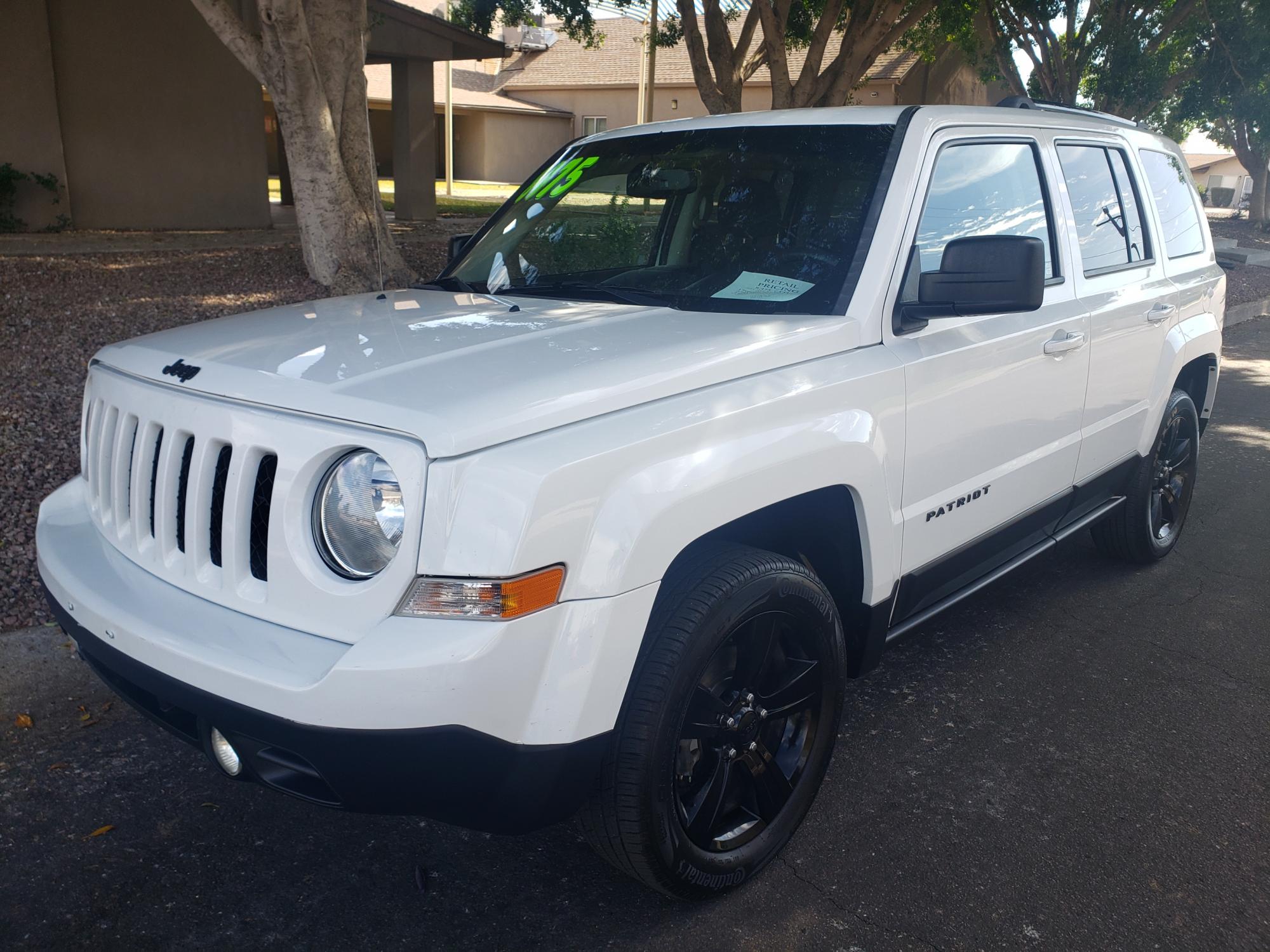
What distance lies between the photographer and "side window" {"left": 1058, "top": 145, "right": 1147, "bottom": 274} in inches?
161

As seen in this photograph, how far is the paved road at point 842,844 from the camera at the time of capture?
2656mm

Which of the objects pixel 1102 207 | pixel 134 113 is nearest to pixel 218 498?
pixel 1102 207

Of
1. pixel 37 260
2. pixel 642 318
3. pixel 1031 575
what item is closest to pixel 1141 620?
pixel 1031 575

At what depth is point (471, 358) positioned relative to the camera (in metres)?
2.60

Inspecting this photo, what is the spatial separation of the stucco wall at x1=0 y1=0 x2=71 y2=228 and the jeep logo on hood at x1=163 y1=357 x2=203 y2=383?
1399 cm

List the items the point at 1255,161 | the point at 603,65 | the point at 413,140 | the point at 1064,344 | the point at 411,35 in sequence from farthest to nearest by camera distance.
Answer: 1. the point at 603,65
2. the point at 1255,161
3. the point at 413,140
4. the point at 411,35
5. the point at 1064,344

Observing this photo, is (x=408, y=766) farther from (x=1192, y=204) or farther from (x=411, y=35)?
(x=411, y=35)

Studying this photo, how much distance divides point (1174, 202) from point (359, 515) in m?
4.38

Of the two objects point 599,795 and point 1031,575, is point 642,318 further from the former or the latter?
point 1031,575

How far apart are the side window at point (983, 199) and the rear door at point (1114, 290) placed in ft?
0.69

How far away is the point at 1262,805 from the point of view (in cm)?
325

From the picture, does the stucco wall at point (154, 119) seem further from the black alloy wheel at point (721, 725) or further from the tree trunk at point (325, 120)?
the black alloy wheel at point (721, 725)

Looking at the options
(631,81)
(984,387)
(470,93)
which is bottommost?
(984,387)

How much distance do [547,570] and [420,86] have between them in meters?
18.9
